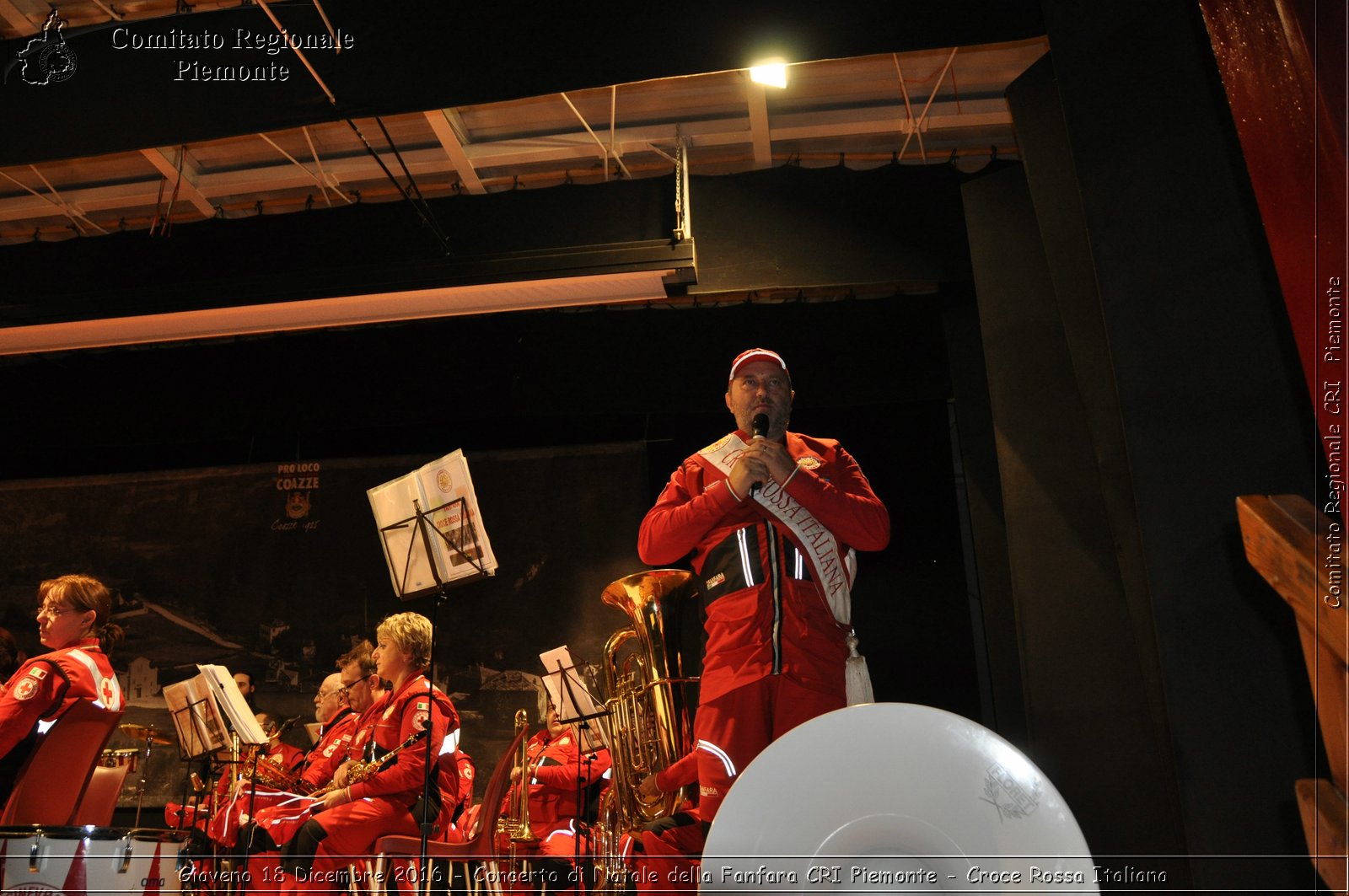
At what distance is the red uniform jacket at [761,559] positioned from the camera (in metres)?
2.80

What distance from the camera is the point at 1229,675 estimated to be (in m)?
2.34

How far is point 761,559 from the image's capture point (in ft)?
9.73

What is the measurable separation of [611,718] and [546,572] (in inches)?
135

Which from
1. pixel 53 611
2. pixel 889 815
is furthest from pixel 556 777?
pixel 889 815

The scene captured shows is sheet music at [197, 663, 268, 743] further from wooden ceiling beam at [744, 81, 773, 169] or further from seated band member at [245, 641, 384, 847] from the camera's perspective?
wooden ceiling beam at [744, 81, 773, 169]

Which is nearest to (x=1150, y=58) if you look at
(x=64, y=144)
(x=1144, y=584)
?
(x=1144, y=584)

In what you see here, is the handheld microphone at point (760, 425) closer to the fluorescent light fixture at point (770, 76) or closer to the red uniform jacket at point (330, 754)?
the fluorescent light fixture at point (770, 76)

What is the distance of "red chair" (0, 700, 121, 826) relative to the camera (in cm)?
379

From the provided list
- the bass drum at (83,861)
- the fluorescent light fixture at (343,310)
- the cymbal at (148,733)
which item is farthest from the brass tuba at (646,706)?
the cymbal at (148,733)

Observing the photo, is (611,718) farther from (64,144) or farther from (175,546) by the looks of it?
(175,546)

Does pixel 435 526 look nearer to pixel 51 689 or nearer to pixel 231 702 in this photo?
pixel 51 689

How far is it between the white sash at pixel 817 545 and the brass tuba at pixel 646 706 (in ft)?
4.76

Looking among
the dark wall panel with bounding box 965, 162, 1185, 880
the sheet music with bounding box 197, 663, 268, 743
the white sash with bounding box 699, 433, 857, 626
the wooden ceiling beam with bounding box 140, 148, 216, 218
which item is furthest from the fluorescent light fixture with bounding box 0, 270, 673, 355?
the white sash with bounding box 699, 433, 857, 626

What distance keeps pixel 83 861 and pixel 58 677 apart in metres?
1.16
